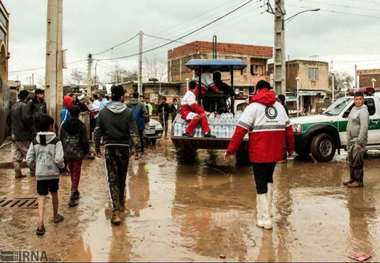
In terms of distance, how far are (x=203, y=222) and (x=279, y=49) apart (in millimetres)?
13124

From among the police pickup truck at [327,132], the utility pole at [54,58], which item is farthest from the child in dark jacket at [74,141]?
the police pickup truck at [327,132]

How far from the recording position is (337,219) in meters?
7.75

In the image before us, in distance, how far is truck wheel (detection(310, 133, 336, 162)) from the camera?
1443cm

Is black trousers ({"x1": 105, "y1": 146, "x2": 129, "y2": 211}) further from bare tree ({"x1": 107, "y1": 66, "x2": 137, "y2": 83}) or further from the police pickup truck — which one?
bare tree ({"x1": 107, "y1": 66, "x2": 137, "y2": 83})

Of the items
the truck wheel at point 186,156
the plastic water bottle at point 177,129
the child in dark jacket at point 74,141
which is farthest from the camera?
the truck wheel at point 186,156

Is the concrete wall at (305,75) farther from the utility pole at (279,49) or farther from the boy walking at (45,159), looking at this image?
the boy walking at (45,159)

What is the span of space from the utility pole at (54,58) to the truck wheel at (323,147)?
687 cm

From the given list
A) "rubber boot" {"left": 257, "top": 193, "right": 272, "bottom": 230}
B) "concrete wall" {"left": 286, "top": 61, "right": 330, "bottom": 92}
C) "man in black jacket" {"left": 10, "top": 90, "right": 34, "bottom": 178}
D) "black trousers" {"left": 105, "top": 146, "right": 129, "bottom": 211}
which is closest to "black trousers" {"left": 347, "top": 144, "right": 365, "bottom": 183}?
"rubber boot" {"left": 257, "top": 193, "right": 272, "bottom": 230}

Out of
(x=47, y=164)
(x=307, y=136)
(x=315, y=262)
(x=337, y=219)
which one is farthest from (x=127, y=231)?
(x=307, y=136)

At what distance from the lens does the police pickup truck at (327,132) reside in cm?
1447

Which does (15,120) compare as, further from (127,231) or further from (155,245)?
(155,245)

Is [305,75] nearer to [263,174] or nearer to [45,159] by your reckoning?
[263,174]

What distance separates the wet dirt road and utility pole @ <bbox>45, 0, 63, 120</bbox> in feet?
7.69

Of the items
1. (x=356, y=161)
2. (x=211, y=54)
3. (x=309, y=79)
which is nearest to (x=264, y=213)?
(x=356, y=161)
